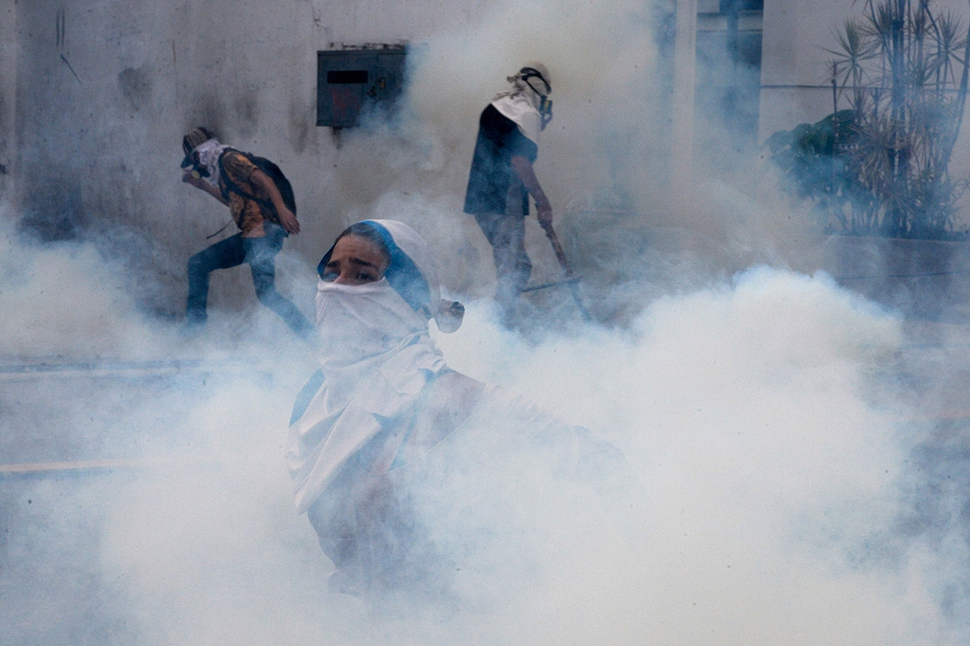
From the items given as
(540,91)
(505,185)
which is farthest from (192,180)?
→ (540,91)

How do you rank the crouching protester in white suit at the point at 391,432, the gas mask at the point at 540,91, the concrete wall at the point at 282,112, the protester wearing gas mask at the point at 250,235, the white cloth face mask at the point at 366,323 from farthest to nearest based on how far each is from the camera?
the concrete wall at the point at 282,112, the gas mask at the point at 540,91, the protester wearing gas mask at the point at 250,235, the white cloth face mask at the point at 366,323, the crouching protester in white suit at the point at 391,432

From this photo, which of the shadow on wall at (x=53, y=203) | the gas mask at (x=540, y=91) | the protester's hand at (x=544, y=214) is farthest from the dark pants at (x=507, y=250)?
the shadow on wall at (x=53, y=203)

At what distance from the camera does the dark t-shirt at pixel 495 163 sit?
21.0ft

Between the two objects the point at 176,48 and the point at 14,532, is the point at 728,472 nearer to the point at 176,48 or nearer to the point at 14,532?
the point at 14,532

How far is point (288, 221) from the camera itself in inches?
256

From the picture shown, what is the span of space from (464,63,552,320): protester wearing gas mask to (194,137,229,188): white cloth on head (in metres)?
1.85

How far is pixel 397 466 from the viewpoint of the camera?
2.74 meters

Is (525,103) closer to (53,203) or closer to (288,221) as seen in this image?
(288,221)

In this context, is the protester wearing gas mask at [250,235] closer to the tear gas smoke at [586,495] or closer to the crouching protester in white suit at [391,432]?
the tear gas smoke at [586,495]

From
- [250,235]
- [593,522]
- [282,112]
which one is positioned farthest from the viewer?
[282,112]

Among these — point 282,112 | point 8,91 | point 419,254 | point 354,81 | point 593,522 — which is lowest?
point 593,522

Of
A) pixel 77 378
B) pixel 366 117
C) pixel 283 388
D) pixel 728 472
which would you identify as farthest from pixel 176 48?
pixel 728 472

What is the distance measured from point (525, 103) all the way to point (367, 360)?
4089 mm

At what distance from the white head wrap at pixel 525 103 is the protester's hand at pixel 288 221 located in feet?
4.57
